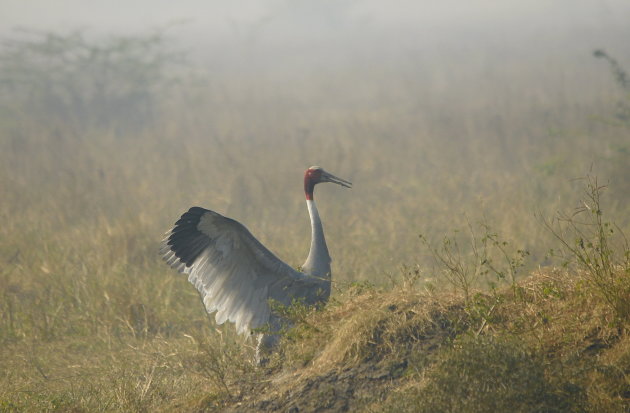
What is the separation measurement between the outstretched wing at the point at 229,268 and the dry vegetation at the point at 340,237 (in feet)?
0.82

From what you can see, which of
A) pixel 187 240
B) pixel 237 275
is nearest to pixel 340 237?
pixel 237 275

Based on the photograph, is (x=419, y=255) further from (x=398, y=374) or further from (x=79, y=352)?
(x=398, y=374)

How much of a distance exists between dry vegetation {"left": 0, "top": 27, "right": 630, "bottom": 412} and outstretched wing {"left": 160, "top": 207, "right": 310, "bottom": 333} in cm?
25

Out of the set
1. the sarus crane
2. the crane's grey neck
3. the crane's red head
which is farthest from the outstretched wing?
the crane's red head

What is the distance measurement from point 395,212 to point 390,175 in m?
1.93

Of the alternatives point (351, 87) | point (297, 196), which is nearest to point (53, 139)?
point (297, 196)

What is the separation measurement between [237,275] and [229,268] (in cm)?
7

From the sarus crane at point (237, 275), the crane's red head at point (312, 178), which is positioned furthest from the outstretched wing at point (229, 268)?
the crane's red head at point (312, 178)

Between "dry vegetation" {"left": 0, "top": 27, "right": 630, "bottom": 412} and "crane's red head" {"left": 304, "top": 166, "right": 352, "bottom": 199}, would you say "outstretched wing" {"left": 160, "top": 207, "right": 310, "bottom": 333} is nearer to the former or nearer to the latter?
"dry vegetation" {"left": 0, "top": 27, "right": 630, "bottom": 412}

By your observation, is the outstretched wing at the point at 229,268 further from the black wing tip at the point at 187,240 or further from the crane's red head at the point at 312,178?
the crane's red head at the point at 312,178

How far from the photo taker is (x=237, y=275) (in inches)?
210

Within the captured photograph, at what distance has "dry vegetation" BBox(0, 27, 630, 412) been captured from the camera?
414 cm

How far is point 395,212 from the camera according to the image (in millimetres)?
10531

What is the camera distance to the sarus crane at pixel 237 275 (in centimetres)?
517
